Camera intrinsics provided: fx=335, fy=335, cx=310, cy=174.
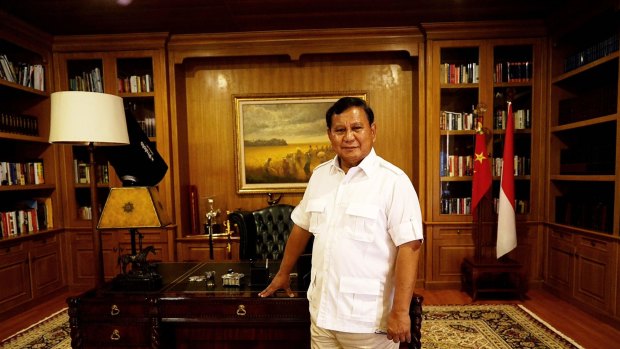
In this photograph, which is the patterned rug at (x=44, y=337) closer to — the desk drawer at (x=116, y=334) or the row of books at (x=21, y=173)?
the desk drawer at (x=116, y=334)

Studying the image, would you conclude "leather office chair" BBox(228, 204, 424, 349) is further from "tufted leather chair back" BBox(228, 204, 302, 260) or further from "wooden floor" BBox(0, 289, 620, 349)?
"wooden floor" BBox(0, 289, 620, 349)

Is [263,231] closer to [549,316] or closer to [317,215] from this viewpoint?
[317,215]

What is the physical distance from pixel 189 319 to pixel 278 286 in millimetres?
499

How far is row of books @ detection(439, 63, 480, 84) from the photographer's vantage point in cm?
359

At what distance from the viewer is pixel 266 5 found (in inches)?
120

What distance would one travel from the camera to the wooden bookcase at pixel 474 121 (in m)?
3.50

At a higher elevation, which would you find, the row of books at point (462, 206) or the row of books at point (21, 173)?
the row of books at point (21, 173)

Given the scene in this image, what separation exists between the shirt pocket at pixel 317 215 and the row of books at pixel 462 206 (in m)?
2.66

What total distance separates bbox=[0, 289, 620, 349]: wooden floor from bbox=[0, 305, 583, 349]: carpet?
111 millimetres

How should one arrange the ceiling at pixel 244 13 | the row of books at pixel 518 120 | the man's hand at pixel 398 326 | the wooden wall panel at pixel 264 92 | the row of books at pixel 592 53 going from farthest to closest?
the wooden wall panel at pixel 264 92
the row of books at pixel 518 120
the ceiling at pixel 244 13
the row of books at pixel 592 53
the man's hand at pixel 398 326

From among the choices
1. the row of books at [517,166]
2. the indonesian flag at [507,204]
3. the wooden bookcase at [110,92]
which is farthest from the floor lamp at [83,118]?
the row of books at [517,166]

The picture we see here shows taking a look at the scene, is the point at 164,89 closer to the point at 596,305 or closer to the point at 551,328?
the point at 551,328

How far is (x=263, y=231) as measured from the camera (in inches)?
118

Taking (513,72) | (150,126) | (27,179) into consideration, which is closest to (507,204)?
(513,72)
